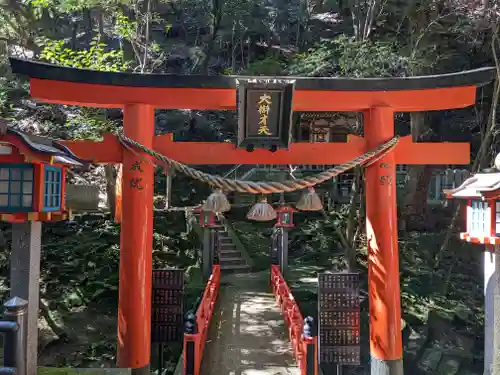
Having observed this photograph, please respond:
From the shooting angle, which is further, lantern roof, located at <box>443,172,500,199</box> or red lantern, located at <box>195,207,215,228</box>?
red lantern, located at <box>195,207,215,228</box>

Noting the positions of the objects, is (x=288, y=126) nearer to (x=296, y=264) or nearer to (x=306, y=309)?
(x=306, y=309)

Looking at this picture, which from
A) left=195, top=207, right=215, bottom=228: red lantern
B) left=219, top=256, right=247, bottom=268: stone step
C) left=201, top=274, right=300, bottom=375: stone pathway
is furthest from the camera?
left=219, top=256, right=247, bottom=268: stone step

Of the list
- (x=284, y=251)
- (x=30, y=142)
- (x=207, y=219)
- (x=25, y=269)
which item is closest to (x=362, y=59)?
(x=284, y=251)

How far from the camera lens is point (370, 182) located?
247 inches

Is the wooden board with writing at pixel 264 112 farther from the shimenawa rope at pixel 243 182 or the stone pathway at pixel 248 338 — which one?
the stone pathway at pixel 248 338

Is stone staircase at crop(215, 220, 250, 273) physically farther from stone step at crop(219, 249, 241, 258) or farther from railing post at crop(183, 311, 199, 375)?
railing post at crop(183, 311, 199, 375)

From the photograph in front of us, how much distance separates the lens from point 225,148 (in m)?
6.07

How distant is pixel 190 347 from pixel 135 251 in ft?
5.37

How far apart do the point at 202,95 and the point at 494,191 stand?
4.23 metres

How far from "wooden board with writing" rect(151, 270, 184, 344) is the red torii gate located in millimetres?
589

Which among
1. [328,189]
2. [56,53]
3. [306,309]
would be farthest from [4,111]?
[328,189]

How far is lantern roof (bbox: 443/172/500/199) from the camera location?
4.66 metres

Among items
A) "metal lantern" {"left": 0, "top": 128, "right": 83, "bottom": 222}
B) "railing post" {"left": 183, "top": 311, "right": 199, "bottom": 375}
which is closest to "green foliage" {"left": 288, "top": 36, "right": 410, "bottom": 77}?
"railing post" {"left": 183, "top": 311, "right": 199, "bottom": 375}

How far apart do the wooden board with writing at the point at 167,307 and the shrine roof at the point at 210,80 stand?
3.20 m
